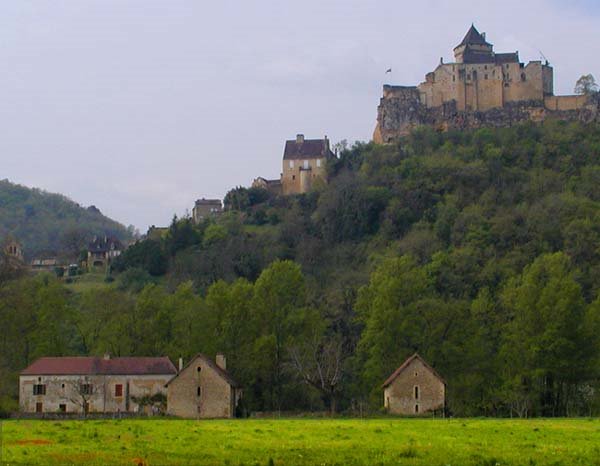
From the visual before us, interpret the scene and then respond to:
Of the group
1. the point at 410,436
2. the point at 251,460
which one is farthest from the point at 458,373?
the point at 251,460

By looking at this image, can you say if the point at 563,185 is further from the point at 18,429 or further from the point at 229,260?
the point at 18,429

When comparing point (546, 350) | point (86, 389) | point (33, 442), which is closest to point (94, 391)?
point (86, 389)

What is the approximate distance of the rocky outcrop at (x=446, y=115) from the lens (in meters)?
144

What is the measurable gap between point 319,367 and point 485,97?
274 feet

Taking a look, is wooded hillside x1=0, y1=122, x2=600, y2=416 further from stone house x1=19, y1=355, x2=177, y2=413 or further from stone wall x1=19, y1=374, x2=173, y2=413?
stone house x1=19, y1=355, x2=177, y2=413

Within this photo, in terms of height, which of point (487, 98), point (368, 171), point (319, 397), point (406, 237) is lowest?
point (319, 397)

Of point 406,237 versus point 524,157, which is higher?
point 524,157

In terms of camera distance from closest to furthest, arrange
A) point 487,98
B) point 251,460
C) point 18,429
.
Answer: point 251,460 < point 18,429 < point 487,98

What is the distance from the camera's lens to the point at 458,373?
230ft

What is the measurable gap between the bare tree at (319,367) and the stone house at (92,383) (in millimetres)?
7779

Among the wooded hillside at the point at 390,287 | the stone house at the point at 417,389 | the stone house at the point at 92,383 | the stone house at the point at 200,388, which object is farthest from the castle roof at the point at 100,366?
the stone house at the point at 417,389

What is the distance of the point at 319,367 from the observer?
68625 mm

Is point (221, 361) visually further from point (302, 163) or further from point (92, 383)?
point (302, 163)

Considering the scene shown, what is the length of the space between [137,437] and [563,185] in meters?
97.7
